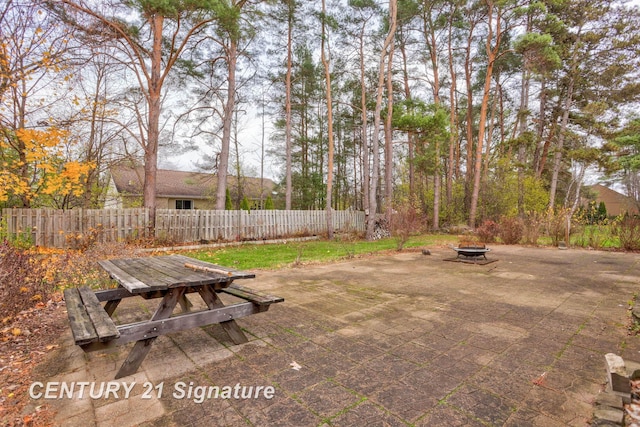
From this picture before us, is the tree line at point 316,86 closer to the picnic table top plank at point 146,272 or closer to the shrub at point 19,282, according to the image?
the shrub at point 19,282

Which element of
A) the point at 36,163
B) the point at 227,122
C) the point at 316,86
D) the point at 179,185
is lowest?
the point at 36,163

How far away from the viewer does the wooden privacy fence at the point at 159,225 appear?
770cm

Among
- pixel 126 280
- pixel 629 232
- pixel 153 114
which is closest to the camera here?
pixel 126 280

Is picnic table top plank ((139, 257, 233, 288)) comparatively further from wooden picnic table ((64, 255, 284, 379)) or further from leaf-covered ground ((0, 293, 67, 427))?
leaf-covered ground ((0, 293, 67, 427))

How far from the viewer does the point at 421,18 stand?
14828mm

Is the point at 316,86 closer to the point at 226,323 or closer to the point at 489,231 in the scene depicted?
the point at 489,231

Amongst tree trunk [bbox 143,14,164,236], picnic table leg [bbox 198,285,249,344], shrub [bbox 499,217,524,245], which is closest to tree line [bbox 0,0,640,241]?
tree trunk [bbox 143,14,164,236]

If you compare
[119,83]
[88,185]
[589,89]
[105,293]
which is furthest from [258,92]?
[589,89]

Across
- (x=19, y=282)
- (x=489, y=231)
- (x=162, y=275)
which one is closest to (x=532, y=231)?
(x=489, y=231)

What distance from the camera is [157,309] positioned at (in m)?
2.31

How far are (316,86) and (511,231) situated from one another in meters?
12.4

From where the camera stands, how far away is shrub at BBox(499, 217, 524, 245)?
1060 centimetres

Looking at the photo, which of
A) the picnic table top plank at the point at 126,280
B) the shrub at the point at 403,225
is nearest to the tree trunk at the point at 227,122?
the shrub at the point at 403,225

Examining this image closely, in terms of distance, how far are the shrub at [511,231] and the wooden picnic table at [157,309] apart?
10.8 meters
